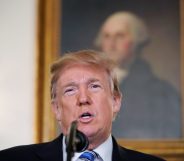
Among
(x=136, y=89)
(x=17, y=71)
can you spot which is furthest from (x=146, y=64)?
(x=17, y=71)

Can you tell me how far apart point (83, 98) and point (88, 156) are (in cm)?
25

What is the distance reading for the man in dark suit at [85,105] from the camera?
1835 millimetres

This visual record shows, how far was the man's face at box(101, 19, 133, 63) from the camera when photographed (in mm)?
2818

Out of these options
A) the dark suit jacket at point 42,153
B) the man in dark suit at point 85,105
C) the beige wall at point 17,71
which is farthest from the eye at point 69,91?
the beige wall at point 17,71

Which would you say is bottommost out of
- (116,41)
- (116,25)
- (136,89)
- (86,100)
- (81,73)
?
(136,89)

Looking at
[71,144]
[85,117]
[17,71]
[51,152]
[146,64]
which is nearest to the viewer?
[71,144]

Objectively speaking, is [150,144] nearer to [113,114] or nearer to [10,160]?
[113,114]

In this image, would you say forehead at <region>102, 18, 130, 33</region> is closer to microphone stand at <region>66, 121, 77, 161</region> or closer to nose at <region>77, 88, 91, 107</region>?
nose at <region>77, 88, 91, 107</region>

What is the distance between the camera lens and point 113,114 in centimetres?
200

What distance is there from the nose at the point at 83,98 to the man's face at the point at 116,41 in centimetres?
99

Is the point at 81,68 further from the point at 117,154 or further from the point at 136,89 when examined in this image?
the point at 136,89

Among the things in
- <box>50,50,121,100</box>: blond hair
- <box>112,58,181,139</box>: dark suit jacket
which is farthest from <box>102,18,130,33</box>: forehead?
<box>50,50,121,100</box>: blond hair

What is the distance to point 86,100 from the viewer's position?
1.82 metres

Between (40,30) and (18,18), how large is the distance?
17cm
